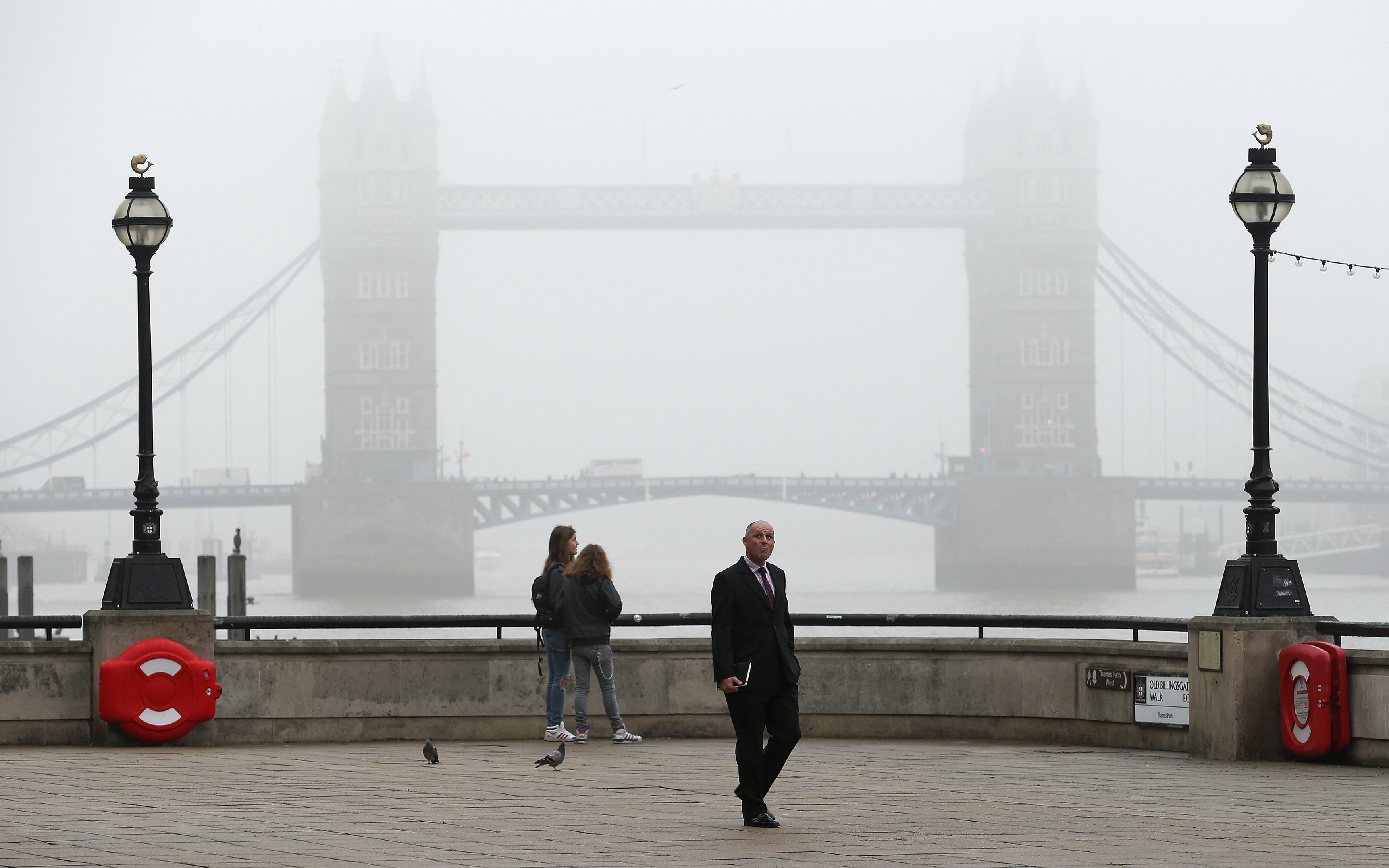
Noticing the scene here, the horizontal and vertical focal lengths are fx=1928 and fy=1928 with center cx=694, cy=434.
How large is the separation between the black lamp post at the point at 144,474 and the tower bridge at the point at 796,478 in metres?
74.5

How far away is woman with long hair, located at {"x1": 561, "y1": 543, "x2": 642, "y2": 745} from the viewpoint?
10.6 metres

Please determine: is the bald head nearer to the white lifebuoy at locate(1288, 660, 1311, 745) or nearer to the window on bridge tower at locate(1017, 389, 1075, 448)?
the white lifebuoy at locate(1288, 660, 1311, 745)

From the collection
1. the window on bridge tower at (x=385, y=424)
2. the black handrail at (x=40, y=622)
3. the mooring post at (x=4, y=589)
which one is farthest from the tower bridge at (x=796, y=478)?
the black handrail at (x=40, y=622)

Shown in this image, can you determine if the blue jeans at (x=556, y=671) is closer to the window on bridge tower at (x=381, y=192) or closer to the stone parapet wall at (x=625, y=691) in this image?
the stone parapet wall at (x=625, y=691)

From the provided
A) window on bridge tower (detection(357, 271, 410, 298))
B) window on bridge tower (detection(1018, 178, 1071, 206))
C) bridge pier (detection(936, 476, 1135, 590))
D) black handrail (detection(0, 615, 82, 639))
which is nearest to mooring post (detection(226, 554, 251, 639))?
black handrail (detection(0, 615, 82, 639))

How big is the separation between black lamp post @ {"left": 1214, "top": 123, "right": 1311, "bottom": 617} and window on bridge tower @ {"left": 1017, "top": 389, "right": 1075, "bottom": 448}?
3590 inches

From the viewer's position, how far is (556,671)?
422 inches

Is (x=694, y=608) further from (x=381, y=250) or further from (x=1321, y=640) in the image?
(x=1321, y=640)

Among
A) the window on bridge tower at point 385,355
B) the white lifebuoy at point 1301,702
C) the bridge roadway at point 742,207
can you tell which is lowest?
the white lifebuoy at point 1301,702

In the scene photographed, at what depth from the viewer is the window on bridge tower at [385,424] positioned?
9550 centimetres

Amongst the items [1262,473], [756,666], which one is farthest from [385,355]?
[756,666]

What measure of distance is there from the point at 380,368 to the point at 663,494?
17635 mm

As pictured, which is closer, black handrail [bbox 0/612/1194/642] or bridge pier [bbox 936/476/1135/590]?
black handrail [bbox 0/612/1194/642]

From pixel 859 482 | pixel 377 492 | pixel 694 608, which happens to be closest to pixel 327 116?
pixel 377 492
